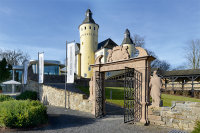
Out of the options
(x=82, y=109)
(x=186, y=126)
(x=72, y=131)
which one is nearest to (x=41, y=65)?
(x=82, y=109)

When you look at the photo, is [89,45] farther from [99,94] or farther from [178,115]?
[178,115]

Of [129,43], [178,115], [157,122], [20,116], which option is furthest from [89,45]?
[178,115]

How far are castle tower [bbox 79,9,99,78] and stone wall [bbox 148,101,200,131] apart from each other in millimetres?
25737

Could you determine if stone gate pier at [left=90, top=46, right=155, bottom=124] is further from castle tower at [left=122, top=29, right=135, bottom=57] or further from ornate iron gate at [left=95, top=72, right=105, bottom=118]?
castle tower at [left=122, top=29, right=135, bottom=57]

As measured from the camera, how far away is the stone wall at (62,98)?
11085mm

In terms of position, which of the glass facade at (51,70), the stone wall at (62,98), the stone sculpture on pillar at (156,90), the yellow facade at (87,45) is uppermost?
the yellow facade at (87,45)

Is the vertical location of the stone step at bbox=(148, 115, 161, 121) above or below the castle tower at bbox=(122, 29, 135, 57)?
below

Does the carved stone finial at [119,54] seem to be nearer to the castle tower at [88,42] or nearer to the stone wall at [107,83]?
the stone wall at [107,83]

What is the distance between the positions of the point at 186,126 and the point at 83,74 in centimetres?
2760

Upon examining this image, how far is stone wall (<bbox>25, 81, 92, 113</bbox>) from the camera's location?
1109 centimetres

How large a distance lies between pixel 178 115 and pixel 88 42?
91.1 ft

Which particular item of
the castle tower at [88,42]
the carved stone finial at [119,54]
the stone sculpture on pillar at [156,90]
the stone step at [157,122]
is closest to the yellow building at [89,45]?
the castle tower at [88,42]

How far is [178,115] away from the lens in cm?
609

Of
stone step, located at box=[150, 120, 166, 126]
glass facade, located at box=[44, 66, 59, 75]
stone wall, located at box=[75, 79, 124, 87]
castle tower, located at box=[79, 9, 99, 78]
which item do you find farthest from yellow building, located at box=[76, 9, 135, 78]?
stone step, located at box=[150, 120, 166, 126]
